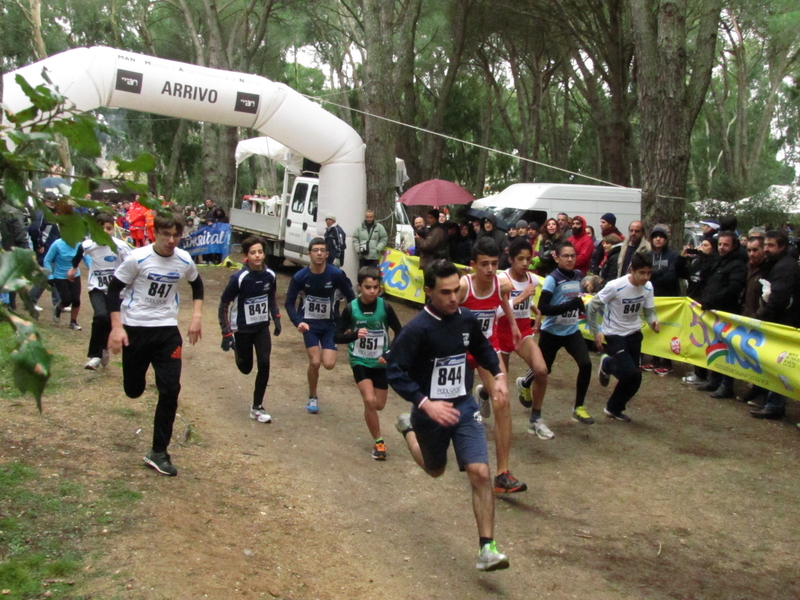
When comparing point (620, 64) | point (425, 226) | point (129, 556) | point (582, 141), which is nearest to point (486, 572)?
point (129, 556)

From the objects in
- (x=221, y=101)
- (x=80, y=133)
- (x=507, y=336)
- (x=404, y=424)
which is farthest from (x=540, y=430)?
(x=221, y=101)

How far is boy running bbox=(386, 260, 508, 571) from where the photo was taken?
15.9ft

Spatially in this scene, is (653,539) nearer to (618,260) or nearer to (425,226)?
(618,260)

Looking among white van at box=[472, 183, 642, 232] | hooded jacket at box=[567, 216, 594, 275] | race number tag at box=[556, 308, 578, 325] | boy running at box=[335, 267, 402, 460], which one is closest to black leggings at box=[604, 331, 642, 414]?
race number tag at box=[556, 308, 578, 325]

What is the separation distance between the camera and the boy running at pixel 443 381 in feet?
15.9

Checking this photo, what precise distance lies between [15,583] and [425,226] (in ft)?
37.1

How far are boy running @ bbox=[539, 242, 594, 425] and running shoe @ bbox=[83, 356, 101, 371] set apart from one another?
15.8 feet

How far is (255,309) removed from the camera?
26.1ft

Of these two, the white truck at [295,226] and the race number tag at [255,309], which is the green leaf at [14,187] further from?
the white truck at [295,226]

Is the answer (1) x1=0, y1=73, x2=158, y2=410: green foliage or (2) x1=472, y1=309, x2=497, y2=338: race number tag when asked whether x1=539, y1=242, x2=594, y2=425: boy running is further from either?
(1) x1=0, y1=73, x2=158, y2=410: green foliage

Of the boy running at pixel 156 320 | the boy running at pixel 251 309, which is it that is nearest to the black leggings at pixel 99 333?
the boy running at pixel 251 309

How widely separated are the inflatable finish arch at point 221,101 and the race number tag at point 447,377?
854 centimetres

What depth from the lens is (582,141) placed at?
161ft

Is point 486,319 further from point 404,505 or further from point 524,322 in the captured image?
point 404,505
